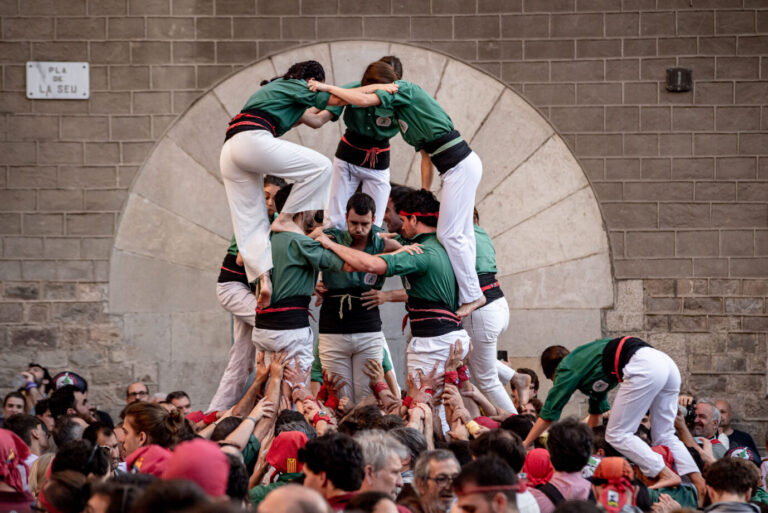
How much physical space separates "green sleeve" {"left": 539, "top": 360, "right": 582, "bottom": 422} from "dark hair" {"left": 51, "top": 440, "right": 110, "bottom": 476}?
8.68ft

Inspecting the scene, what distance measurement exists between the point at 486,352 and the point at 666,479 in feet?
6.22

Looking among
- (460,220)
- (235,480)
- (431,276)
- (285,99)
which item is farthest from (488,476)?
(285,99)

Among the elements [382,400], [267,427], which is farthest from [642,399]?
[267,427]

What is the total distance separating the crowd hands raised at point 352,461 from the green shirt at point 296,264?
17.6 inches

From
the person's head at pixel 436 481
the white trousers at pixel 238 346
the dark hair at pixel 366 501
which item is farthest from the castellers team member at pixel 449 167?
the dark hair at pixel 366 501

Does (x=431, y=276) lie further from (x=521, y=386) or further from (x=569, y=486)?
(x=569, y=486)

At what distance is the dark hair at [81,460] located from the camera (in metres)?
4.19

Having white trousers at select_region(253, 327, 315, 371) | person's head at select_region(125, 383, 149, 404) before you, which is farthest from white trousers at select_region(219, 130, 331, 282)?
person's head at select_region(125, 383, 149, 404)

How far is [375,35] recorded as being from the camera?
984 centimetres

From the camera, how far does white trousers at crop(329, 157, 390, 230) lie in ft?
23.7

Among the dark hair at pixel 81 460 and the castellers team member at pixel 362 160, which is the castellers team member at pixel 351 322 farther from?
the dark hair at pixel 81 460

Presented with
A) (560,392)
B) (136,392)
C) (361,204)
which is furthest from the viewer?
(136,392)

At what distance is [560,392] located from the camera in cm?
600

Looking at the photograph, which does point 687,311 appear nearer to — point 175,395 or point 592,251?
point 592,251
